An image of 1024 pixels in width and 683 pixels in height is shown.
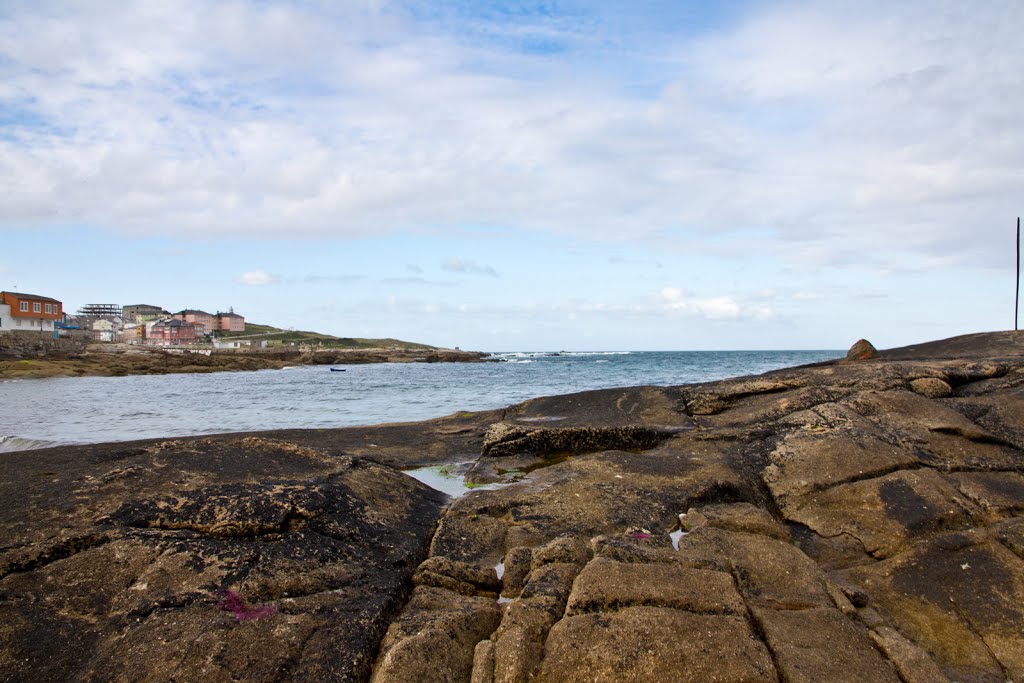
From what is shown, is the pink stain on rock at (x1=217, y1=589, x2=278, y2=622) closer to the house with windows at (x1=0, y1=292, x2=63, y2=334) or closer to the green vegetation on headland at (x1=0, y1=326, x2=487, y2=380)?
the green vegetation on headland at (x1=0, y1=326, x2=487, y2=380)

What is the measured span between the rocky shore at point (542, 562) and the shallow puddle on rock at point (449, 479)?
1.74 feet

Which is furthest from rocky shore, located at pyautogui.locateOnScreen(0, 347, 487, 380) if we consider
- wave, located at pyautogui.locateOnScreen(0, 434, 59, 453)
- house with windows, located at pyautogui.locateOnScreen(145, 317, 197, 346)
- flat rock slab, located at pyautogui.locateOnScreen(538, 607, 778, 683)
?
flat rock slab, located at pyautogui.locateOnScreen(538, 607, 778, 683)

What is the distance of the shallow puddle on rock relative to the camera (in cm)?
968

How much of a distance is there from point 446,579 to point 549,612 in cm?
152

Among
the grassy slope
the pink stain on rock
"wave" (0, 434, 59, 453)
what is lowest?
"wave" (0, 434, 59, 453)

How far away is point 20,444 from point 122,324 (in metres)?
172

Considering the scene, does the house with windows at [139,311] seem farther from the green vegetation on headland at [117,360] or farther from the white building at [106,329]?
the green vegetation on headland at [117,360]

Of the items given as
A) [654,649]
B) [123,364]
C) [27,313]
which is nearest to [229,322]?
[27,313]

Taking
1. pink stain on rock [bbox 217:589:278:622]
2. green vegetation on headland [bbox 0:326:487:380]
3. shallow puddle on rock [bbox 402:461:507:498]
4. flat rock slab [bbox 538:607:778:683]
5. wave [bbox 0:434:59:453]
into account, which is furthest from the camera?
green vegetation on headland [bbox 0:326:487:380]

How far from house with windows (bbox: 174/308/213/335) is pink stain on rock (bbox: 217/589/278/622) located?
531ft

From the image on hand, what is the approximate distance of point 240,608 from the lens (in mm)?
5270

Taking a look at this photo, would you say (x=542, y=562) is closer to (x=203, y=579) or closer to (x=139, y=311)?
(x=203, y=579)

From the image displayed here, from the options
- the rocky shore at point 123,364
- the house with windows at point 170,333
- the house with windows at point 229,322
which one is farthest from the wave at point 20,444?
the house with windows at point 229,322

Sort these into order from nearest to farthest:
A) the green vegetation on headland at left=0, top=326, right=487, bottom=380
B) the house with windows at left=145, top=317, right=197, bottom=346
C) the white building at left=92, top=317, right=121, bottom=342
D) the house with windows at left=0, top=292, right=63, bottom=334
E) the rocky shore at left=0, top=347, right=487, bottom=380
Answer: the rocky shore at left=0, top=347, right=487, bottom=380 → the green vegetation on headland at left=0, top=326, right=487, bottom=380 → the house with windows at left=0, top=292, right=63, bottom=334 → the white building at left=92, top=317, right=121, bottom=342 → the house with windows at left=145, top=317, right=197, bottom=346
